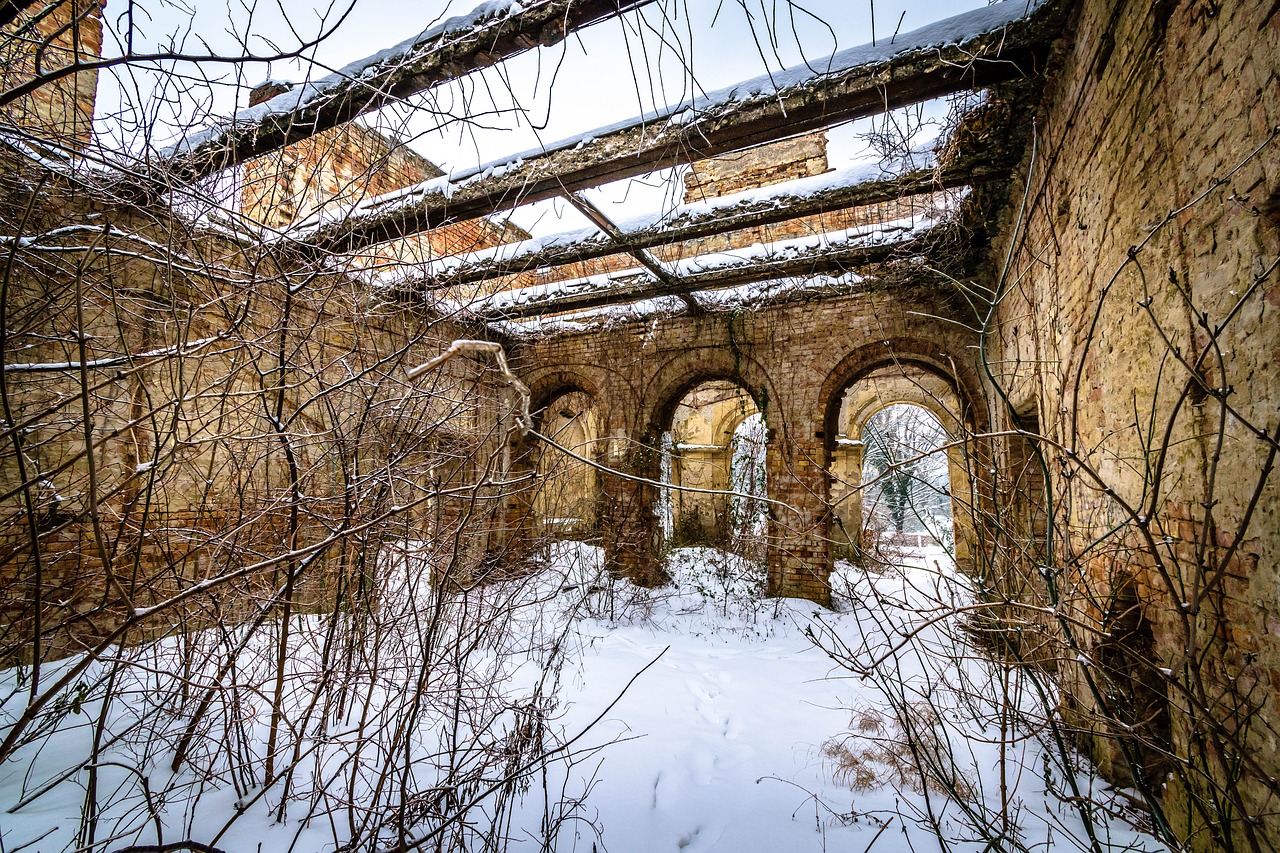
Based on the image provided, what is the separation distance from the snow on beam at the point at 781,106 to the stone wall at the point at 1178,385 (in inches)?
13.5

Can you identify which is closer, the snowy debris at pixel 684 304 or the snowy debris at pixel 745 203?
the snowy debris at pixel 745 203

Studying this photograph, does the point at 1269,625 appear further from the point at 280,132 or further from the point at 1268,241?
the point at 280,132

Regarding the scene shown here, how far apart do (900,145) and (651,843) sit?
485 centimetres

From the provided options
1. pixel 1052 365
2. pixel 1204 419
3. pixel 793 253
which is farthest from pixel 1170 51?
pixel 793 253

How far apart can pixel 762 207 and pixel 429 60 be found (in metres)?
2.93

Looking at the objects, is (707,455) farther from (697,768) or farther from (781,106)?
(781,106)

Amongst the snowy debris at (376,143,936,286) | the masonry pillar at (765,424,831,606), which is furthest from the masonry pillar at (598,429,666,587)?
the snowy debris at (376,143,936,286)

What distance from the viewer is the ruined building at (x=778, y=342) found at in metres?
1.73

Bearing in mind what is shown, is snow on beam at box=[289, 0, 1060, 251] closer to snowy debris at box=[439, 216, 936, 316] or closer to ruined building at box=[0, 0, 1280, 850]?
ruined building at box=[0, 0, 1280, 850]

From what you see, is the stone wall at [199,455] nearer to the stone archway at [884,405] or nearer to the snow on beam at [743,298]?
the stone archway at [884,405]

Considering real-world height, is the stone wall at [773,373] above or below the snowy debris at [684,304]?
below

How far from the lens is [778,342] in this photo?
7535 mm

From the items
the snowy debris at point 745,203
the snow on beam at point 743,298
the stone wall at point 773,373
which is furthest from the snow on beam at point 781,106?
the stone wall at point 773,373

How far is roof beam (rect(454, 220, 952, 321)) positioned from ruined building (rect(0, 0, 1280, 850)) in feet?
0.19
